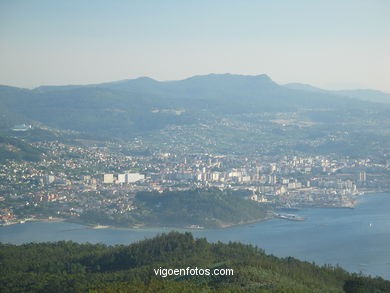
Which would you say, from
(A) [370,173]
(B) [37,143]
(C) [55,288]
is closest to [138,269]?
(C) [55,288]

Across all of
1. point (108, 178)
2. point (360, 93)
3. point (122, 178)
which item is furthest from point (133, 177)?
point (360, 93)

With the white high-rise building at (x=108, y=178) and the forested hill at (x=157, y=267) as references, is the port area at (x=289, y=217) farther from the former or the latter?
the forested hill at (x=157, y=267)

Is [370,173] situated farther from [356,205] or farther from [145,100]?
[145,100]

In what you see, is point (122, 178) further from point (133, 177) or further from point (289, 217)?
point (289, 217)

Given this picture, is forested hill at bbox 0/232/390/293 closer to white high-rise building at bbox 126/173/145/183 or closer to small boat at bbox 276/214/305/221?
small boat at bbox 276/214/305/221

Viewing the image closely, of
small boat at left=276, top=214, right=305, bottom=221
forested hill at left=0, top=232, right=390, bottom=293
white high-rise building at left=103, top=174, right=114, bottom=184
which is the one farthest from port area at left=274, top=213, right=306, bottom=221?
forested hill at left=0, top=232, right=390, bottom=293
